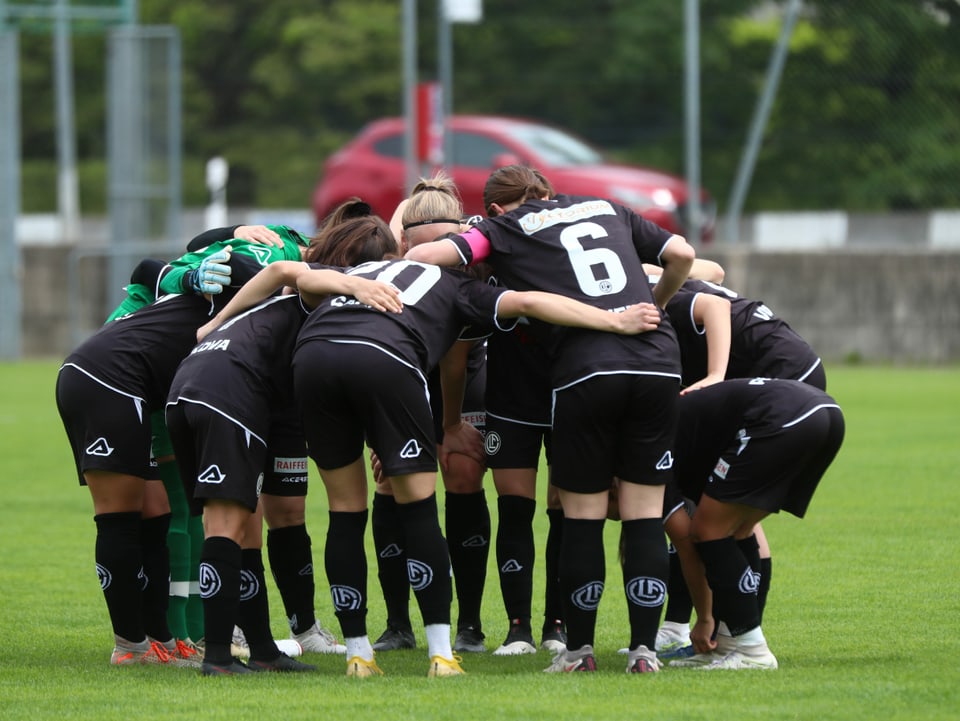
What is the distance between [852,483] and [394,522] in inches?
185

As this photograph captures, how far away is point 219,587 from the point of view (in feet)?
17.0

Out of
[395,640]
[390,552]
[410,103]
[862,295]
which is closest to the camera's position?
[395,640]

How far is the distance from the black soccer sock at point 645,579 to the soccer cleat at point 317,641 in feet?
4.18

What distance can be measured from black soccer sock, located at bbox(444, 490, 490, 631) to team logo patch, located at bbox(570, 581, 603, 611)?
35.0 inches

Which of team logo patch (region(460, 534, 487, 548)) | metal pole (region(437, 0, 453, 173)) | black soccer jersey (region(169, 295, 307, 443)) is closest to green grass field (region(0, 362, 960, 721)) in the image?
team logo patch (region(460, 534, 487, 548))

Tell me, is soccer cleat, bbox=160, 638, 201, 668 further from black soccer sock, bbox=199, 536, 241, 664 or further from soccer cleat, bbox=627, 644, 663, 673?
soccer cleat, bbox=627, 644, 663, 673

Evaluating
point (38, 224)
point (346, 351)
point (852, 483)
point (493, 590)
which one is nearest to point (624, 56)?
point (38, 224)

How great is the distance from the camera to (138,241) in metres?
21.6

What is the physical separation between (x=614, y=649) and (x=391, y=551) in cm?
98

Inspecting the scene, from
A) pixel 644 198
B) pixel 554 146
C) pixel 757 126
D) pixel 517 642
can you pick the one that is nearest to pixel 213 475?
pixel 517 642

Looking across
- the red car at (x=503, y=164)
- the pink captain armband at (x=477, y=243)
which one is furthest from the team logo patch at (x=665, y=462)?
the red car at (x=503, y=164)

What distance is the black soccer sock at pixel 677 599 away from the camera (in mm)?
6027

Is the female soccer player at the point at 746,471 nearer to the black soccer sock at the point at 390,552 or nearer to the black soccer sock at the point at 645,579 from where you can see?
the black soccer sock at the point at 645,579

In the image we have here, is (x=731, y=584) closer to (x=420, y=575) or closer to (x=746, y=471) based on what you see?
(x=746, y=471)
